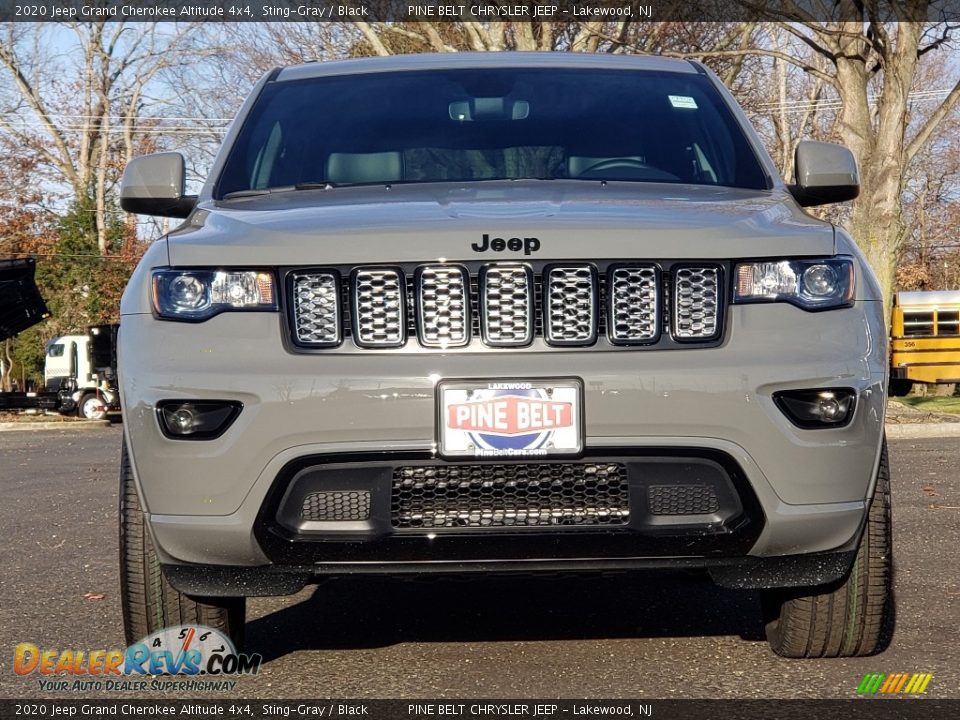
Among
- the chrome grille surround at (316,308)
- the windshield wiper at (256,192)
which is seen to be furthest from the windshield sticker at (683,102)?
the chrome grille surround at (316,308)

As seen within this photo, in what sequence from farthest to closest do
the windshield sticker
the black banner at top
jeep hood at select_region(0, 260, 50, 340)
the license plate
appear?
1. jeep hood at select_region(0, 260, 50, 340)
2. the black banner at top
3. the windshield sticker
4. the license plate

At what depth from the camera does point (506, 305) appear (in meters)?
3.53

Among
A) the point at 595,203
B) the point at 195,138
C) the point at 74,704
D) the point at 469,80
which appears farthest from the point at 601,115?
the point at 195,138

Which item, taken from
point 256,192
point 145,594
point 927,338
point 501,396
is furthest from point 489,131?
point 927,338

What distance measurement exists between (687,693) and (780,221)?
1.29 m

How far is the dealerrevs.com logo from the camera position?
397cm

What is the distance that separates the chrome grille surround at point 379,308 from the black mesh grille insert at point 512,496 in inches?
12.9

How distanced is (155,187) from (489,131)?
1.14 m

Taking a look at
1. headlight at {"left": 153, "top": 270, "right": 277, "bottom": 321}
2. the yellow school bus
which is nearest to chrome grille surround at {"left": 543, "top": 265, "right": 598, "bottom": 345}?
headlight at {"left": 153, "top": 270, "right": 277, "bottom": 321}

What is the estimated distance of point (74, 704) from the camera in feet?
12.4

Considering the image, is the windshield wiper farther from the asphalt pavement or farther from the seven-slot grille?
the asphalt pavement

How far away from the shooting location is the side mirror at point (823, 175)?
183 inches

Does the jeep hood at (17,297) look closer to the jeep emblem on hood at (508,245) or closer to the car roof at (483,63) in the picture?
the car roof at (483,63)

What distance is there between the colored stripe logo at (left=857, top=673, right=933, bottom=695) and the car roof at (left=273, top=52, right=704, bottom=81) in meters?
2.39
